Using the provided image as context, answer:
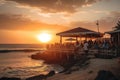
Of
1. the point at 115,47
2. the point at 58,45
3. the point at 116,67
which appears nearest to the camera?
the point at 116,67

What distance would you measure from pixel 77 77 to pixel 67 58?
46.5 ft

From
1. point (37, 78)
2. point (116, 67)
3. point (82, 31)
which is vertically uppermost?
point (82, 31)

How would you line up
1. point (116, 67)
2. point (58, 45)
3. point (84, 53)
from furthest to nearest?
point (58, 45), point (84, 53), point (116, 67)

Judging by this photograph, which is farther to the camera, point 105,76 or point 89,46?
point 89,46

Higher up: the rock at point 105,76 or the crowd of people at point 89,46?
the crowd of people at point 89,46

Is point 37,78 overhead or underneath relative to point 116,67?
underneath

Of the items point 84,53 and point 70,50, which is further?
point 70,50

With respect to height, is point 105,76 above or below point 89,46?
below

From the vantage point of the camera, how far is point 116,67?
63.0 feet

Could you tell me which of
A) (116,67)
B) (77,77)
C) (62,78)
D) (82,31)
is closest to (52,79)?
(62,78)

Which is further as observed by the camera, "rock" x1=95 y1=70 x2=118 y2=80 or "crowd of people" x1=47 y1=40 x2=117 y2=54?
"crowd of people" x1=47 y1=40 x2=117 y2=54

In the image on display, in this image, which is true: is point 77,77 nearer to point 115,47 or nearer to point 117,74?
point 117,74

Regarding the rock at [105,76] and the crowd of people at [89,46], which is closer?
the rock at [105,76]

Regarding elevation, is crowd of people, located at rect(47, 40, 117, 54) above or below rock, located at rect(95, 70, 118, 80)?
above
